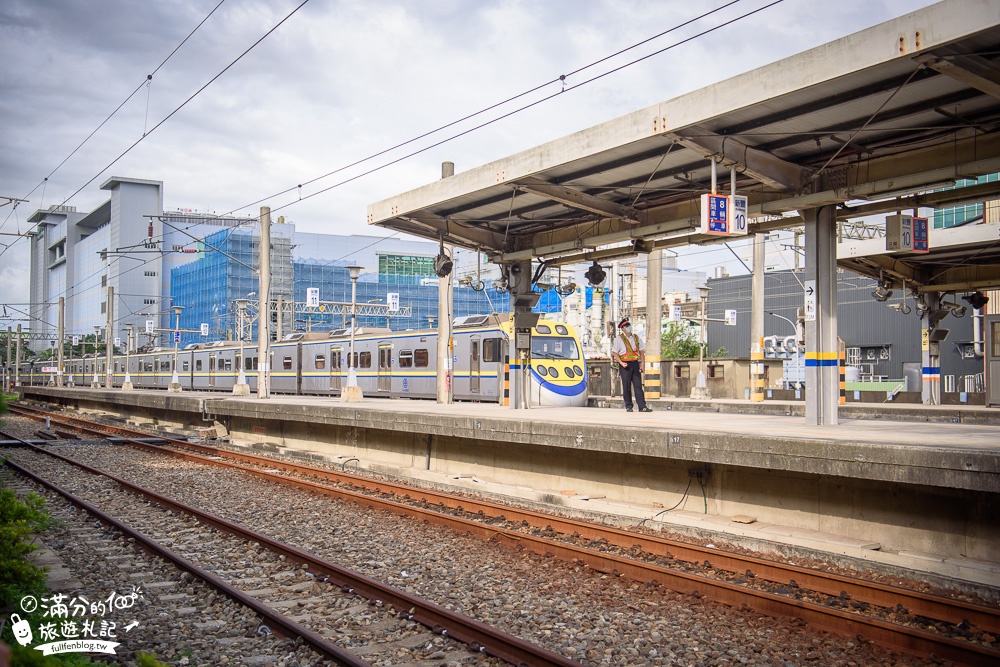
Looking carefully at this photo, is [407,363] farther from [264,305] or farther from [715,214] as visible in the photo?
[715,214]

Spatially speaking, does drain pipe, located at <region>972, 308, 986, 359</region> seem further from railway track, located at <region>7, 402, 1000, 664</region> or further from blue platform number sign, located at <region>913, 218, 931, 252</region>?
railway track, located at <region>7, 402, 1000, 664</region>

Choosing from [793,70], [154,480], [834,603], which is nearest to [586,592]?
[834,603]

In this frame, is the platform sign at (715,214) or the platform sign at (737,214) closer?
the platform sign at (715,214)

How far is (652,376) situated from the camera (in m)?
28.3

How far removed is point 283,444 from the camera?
21.9 meters

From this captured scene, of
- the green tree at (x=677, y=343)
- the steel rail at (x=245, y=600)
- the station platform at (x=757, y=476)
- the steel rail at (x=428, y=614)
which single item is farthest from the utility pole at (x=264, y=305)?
the green tree at (x=677, y=343)

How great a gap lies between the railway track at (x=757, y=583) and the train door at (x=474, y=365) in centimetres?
1387

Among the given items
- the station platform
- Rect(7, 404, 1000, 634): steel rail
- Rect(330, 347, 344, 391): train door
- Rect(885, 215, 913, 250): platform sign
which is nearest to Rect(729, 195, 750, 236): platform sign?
the station platform

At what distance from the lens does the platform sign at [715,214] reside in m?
11.1

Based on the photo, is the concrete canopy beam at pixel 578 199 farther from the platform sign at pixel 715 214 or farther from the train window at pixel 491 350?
the train window at pixel 491 350

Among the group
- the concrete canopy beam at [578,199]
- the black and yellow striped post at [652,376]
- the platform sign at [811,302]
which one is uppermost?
the concrete canopy beam at [578,199]

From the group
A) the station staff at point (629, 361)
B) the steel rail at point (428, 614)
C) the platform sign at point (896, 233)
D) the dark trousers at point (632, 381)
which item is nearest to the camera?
the steel rail at point (428, 614)

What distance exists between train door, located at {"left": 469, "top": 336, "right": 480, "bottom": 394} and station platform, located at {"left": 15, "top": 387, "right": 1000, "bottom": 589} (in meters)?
9.01

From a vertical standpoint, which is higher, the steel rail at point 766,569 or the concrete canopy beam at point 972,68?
the concrete canopy beam at point 972,68
